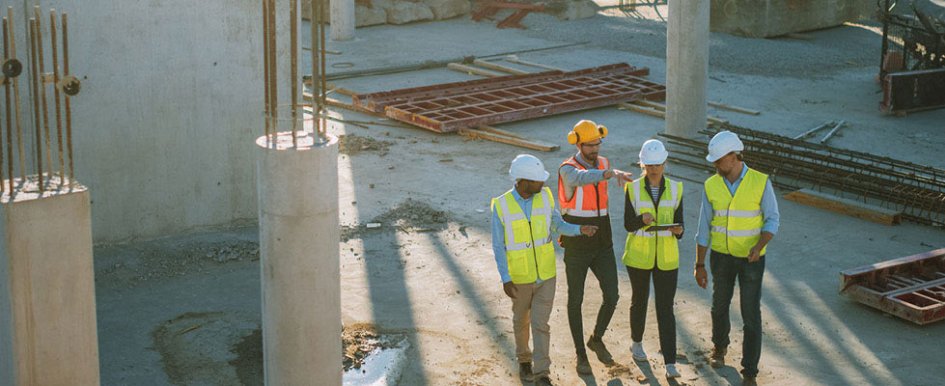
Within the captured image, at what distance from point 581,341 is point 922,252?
4930mm

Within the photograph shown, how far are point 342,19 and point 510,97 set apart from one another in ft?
23.6

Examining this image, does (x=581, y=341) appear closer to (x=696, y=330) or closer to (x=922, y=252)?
(x=696, y=330)

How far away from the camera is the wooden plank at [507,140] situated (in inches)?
680

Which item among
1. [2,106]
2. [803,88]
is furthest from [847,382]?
[803,88]

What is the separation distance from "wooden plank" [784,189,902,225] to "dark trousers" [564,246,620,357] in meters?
5.32

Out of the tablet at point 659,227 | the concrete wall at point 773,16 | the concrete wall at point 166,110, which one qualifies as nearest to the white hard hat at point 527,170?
the tablet at point 659,227

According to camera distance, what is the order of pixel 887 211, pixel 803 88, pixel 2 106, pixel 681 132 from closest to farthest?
pixel 2 106 → pixel 887 211 → pixel 681 132 → pixel 803 88

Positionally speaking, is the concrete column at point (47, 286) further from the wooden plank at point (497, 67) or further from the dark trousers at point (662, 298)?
the wooden plank at point (497, 67)

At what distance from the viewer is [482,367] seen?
9.89 m

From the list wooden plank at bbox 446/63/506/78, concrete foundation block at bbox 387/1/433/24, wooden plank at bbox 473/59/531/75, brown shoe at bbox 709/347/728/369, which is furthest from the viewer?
concrete foundation block at bbox 387/1/433/24

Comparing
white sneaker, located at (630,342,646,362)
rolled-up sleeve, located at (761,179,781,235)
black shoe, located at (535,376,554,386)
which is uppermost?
rolled-up sleeve, located at (761,179,781,235)

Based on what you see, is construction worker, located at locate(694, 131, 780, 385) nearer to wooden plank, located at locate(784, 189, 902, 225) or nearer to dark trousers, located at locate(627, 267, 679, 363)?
dark trousers, located at locate(627, 267, 679, 363)

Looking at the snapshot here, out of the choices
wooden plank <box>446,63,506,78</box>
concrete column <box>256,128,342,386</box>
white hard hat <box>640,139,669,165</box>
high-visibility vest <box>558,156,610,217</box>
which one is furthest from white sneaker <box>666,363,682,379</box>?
wooden plank <box>446,63,506,78</box>

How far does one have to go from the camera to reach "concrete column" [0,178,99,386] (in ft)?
24.9
